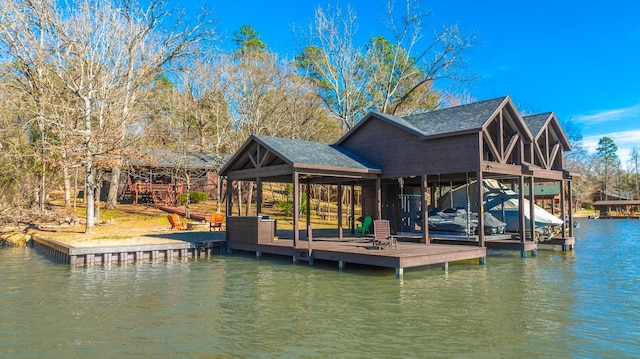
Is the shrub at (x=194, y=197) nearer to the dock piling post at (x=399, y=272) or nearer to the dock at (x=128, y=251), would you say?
the dock at (x=128, y=251)

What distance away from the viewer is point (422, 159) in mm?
17797

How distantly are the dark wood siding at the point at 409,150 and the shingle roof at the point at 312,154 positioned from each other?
0.65 m

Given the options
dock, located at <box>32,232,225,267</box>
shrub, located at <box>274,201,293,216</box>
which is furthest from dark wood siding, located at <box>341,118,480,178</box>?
shrub, located at <box>274,201,293,216</box>

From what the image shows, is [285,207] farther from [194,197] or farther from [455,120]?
[455,120]

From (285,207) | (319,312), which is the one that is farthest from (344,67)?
(319,312)

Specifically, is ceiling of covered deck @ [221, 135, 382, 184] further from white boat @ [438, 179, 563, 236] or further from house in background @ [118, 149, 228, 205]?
house in background @ [118, 149, 228, 205]

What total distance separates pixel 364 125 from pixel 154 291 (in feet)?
40.6

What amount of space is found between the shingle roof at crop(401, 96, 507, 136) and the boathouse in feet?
0.17

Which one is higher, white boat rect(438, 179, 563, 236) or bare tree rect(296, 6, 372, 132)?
bare tree rect(296, 6, 372, 132)

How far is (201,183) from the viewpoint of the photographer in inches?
1645

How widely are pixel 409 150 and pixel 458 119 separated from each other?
2.21 meters

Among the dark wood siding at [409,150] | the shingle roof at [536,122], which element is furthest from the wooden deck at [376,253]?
the shingle roof at [536,122]

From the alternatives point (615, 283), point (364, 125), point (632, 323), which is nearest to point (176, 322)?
point (632, 323)

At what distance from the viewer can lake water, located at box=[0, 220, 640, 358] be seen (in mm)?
7098
